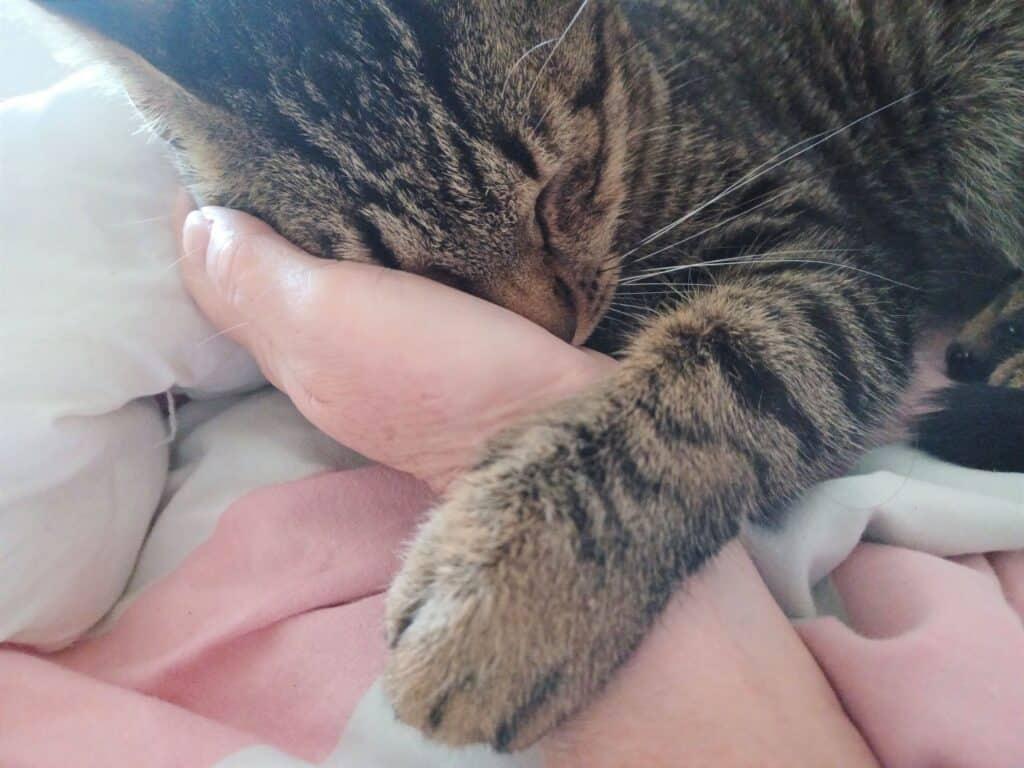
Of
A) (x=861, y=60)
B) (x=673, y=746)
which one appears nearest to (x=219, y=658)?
(x=673, y=746)

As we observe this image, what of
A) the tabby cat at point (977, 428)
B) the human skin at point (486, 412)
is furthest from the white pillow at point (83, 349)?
the tabby cat at point (977, 428)

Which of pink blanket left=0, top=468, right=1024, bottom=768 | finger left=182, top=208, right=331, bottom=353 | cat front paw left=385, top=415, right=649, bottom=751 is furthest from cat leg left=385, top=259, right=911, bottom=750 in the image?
finger left=182, top=208, right=331, bottom=353

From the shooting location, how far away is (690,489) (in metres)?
0.65

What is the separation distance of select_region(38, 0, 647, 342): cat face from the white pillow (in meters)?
0.15

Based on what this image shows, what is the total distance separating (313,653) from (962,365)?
0.83m

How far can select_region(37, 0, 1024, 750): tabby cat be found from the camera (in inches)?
23.5

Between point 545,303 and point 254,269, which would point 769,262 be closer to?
point 545,303

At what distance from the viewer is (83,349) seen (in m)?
0.76

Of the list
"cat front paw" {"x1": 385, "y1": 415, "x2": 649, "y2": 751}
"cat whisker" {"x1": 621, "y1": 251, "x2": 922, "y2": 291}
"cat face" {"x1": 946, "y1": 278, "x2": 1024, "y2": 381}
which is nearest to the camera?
"cat front paw" {"x1": 385, "y1": 415, "x2": 649, "y2": 751}

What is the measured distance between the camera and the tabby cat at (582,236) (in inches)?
23.5

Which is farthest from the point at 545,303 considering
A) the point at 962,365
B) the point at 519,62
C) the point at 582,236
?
the point at 962,365

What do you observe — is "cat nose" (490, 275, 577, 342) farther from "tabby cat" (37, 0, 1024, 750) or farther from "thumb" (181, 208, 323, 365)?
"thumb" (181, 208, 323, 365)

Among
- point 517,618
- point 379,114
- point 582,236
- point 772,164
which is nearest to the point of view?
point 517,618

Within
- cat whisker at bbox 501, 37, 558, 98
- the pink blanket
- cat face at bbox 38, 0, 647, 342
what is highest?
cat whisker at bbox 501, 37, 558, 98
